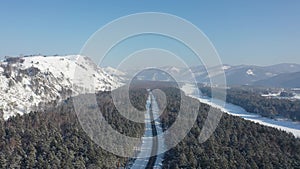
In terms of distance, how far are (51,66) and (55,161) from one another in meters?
118

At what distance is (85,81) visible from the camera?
522 ft

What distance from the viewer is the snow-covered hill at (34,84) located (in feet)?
277

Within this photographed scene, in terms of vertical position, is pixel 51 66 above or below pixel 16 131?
above

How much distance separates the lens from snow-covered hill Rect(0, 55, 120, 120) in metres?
84.4

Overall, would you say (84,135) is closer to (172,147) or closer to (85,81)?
(172,147)

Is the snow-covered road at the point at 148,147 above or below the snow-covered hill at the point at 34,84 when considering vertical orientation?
below

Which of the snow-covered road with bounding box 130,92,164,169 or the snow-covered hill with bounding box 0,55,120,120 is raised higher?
the snow-covered hill with bounding box 0,55,120,120

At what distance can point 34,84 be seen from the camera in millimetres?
107312

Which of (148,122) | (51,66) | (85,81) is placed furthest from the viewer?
(85,81)

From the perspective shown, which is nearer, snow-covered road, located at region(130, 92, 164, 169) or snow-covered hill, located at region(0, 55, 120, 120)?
snow-covered road, located at region(130, 92, 164, 169)

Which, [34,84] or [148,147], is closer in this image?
[148,147]

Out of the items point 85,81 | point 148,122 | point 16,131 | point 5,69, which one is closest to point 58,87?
point 5,69

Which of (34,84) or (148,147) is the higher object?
(34,84)

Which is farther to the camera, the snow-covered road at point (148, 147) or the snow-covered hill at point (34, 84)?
the snow-covered hill at point (34, 84)
